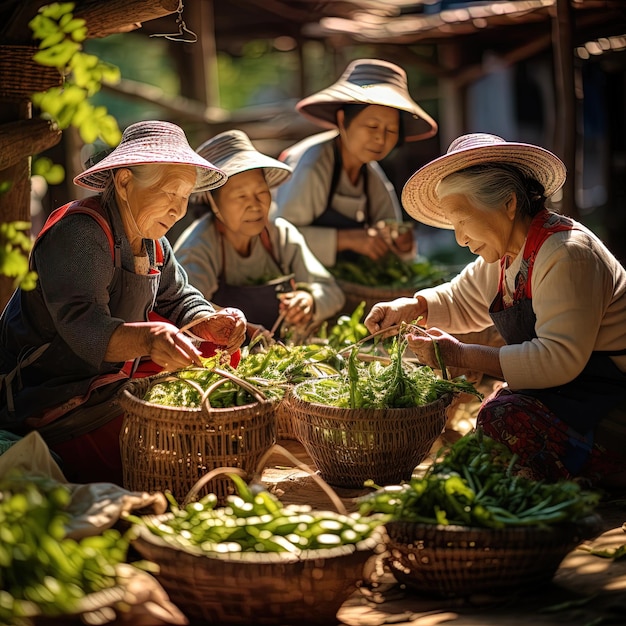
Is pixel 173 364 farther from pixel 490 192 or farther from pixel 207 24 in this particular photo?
pixel 207 24

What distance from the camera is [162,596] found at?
3.33 metres

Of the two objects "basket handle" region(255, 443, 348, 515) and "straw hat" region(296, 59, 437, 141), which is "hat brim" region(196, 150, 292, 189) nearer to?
"straw hat" region(296, 59, 437, 141)

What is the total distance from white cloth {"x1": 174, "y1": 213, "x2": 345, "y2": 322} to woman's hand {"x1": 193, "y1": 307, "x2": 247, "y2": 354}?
1.55 m

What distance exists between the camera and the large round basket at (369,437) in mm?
4645

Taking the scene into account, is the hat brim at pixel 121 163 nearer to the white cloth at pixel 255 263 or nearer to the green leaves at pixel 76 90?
the green leaves at pixel 76 90

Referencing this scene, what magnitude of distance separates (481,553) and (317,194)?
16.0 ft

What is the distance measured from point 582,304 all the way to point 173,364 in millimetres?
1858

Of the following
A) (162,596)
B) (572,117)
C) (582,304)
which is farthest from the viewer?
(572,117)

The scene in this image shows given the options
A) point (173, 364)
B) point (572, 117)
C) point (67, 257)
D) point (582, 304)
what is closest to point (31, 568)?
point (173, 364)

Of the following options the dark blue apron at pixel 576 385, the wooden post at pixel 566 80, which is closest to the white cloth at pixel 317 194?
the wooden post at pixel 566 80

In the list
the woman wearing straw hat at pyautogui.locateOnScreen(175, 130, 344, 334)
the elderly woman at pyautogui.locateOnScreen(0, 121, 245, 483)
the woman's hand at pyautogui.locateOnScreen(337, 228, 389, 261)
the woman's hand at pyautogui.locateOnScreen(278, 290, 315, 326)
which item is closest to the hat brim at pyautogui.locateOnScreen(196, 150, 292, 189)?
the woman wearing straw hat at pyautogui.locateOnScreen(175, 130, 344, 334)

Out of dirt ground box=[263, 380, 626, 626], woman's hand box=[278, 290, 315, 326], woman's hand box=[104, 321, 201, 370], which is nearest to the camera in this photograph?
dirt ground box=[263, 380, 626, 626]

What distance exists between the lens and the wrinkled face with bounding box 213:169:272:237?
21.1 ft

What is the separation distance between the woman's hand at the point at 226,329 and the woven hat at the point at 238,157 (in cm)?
151
